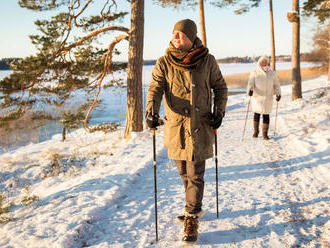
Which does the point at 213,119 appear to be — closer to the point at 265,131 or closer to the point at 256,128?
the point at 265,131

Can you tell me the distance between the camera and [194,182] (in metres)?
2.93

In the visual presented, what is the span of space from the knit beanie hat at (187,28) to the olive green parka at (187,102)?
28 centimetres

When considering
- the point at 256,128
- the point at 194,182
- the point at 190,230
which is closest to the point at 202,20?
the point at 256,128

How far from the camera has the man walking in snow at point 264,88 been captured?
7.02 metres

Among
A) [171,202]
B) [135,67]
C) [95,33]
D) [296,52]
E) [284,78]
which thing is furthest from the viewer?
[284,78]

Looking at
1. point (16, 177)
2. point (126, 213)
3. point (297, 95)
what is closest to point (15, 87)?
point (16, 177)

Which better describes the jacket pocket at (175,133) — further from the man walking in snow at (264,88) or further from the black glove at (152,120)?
the man walking in snow at (264,88)

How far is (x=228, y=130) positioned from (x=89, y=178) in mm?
5337

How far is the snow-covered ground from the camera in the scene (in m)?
2.91

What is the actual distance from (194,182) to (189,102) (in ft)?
2.93

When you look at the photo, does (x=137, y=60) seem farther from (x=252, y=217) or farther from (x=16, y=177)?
(x=252, y=217)

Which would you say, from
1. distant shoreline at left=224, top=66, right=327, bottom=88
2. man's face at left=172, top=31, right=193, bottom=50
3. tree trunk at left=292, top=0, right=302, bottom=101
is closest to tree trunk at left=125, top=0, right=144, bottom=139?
man's face at left=172, top=31, right=193, bottom=50

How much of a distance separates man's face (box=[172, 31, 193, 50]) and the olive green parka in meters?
0.20

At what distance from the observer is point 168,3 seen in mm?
12016
